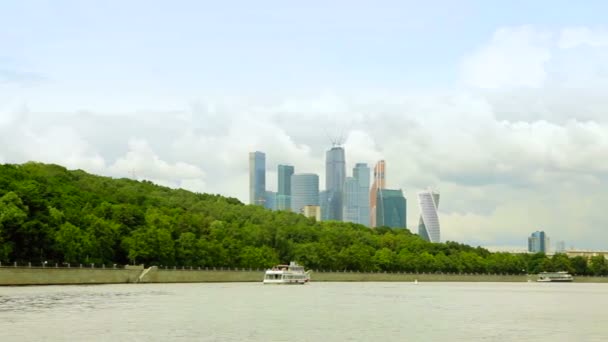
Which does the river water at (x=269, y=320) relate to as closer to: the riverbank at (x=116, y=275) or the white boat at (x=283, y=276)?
the riverbank at (x=116, y=275)

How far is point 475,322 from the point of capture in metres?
73.6

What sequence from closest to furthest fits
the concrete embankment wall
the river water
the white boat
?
the river water
the concrete embankment wall
the white boat

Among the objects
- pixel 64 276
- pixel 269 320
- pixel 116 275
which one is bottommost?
pixel 269 320

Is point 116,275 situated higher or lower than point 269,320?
higher

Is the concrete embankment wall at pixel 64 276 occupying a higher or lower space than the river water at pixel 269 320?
higher

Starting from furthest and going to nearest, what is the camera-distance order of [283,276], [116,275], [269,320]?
1. [283,276]
2. [116,275]
3. [269,320]

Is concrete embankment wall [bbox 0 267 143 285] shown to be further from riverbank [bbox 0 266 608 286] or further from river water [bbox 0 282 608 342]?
river water [bbox 0 282 608 342]

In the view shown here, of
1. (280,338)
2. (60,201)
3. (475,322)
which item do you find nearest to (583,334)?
(475,322)

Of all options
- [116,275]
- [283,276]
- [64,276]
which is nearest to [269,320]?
[64,276]

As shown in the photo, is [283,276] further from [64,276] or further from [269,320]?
[269,320]

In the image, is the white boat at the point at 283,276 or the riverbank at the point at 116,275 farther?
the white boat at the point at 283,276

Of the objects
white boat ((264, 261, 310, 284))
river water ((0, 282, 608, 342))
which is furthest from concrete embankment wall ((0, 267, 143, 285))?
white boat ((264, 261, 310, 284))

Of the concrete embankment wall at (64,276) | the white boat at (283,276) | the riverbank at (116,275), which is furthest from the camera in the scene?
the white boat at (283,276)

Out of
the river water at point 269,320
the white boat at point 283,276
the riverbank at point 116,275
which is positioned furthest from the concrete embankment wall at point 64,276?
the white boat at point 283,276
